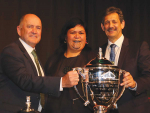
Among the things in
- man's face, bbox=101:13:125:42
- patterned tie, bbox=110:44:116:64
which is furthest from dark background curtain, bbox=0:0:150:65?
patterned tie, bbox=110:44:116:64

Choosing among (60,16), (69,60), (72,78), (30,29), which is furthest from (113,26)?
(60,16)

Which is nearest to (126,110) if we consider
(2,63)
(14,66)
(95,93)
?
(95,93)

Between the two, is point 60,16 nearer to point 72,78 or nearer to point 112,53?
point 112,53

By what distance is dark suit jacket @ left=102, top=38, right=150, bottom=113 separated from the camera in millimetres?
1735

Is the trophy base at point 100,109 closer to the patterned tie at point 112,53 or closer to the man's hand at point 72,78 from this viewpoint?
the man's hand at point 72,78

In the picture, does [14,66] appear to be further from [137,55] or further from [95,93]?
[137,55]

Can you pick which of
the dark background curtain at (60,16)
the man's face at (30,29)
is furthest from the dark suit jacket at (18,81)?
the dark background curtain at (60,16)

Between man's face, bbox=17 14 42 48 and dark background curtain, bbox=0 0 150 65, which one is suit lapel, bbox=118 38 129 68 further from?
dark background curtain, bbox=0 0 150 65

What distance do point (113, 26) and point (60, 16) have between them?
187cm

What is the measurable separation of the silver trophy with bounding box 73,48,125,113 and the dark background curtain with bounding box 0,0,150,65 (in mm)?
2104

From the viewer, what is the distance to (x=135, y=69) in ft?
5.90

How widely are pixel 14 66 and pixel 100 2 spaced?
276cm

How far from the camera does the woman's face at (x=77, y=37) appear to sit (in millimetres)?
2223

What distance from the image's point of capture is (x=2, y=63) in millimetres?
1773
